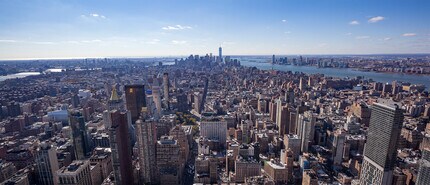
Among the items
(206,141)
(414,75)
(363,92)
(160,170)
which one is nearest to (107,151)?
(160,170)

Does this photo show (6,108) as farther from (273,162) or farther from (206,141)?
(273,162)

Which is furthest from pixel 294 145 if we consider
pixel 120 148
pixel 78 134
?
pixel 78 134

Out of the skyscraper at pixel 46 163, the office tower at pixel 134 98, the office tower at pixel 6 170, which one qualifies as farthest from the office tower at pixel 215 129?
the office tower at pixel 6 170

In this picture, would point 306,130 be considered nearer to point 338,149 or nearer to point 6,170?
point 338,149

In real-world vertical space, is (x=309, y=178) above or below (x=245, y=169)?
above

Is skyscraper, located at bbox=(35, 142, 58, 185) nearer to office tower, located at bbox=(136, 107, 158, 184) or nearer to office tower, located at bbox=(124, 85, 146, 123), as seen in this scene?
office tower, located at bbox=(136, 107, 158, 184)

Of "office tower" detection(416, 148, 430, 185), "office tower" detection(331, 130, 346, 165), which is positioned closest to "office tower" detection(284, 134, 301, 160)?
"office tower" detection(331, 130, 346, 165)
